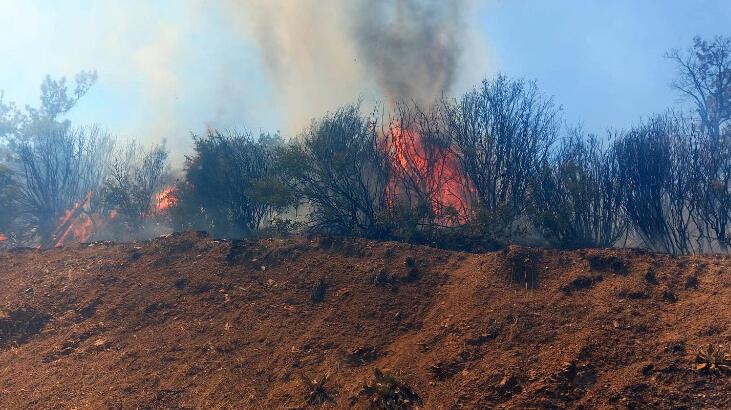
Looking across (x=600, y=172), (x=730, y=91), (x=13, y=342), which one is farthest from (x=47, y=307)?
(x=730, y=91)

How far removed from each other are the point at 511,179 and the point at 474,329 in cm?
763

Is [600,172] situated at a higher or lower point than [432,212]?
higher

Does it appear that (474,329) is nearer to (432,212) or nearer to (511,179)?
(432,212)

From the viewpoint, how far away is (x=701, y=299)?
5809 mm

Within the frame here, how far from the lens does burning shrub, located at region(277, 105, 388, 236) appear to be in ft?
42.9

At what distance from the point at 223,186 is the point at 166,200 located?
546cm

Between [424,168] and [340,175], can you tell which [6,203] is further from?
[424,168]

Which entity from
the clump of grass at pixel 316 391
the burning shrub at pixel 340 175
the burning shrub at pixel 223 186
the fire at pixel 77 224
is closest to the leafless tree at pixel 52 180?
the fire at pixel 77 224

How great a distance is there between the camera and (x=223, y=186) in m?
15.9

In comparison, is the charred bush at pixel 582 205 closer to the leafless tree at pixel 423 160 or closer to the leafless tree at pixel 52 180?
the leafless tree at pixel 423 160

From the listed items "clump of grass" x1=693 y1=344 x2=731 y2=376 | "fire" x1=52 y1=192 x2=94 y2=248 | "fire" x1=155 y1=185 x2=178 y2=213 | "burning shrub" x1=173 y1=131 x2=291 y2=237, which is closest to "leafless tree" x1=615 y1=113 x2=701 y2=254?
"clump of grass" x1=693 y1=344 x2=731 y2=376

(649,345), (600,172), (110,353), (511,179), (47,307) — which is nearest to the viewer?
(649,345)

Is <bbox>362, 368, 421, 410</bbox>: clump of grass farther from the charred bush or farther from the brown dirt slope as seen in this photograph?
the charred bush

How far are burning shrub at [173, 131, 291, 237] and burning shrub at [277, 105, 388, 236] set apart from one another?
1.77 m
